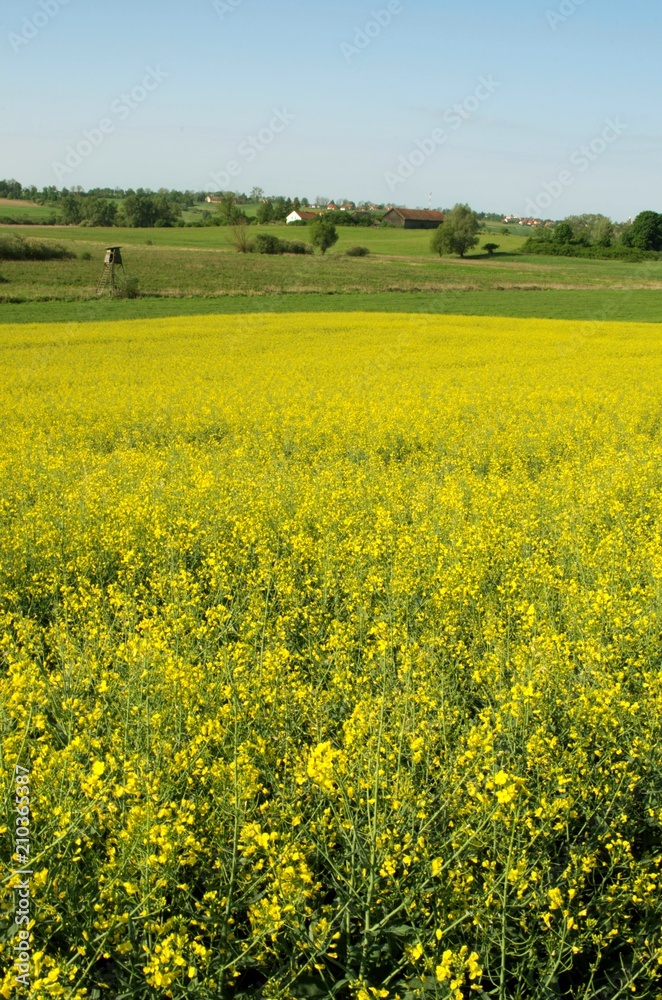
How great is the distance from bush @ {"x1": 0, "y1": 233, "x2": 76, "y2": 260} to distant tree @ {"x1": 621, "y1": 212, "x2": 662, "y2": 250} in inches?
2680

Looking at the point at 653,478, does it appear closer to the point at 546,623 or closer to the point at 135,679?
the point at 546,623

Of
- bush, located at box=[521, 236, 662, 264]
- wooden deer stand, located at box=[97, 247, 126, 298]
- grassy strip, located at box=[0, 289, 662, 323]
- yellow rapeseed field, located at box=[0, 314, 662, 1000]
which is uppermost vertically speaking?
bush, located at box=[521, 236, 662, 264]

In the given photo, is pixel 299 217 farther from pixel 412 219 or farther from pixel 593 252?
pixel 593 252

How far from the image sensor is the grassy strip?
3209 centimetres

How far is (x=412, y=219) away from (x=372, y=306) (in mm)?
80649

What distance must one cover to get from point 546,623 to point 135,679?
98.0 inches

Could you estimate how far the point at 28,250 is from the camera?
5084cm

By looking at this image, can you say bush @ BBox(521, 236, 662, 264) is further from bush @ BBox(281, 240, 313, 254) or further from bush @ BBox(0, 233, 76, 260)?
bush @ BBox(0, 233, 76, 260)

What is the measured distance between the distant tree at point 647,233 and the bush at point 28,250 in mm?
68074

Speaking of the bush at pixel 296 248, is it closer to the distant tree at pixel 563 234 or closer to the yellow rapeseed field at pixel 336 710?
the distant tree at pixel 563 234

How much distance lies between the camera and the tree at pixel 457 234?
77.9m

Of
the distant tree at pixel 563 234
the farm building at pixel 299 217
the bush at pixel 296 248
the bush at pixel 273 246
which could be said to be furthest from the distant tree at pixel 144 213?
the distant tree at pixel 563 234

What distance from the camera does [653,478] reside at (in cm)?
845

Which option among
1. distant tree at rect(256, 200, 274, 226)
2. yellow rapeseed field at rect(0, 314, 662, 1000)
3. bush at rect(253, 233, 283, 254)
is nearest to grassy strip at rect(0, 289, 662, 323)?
yellow rapeseed field at rect(0, 314, 662, 1000)
